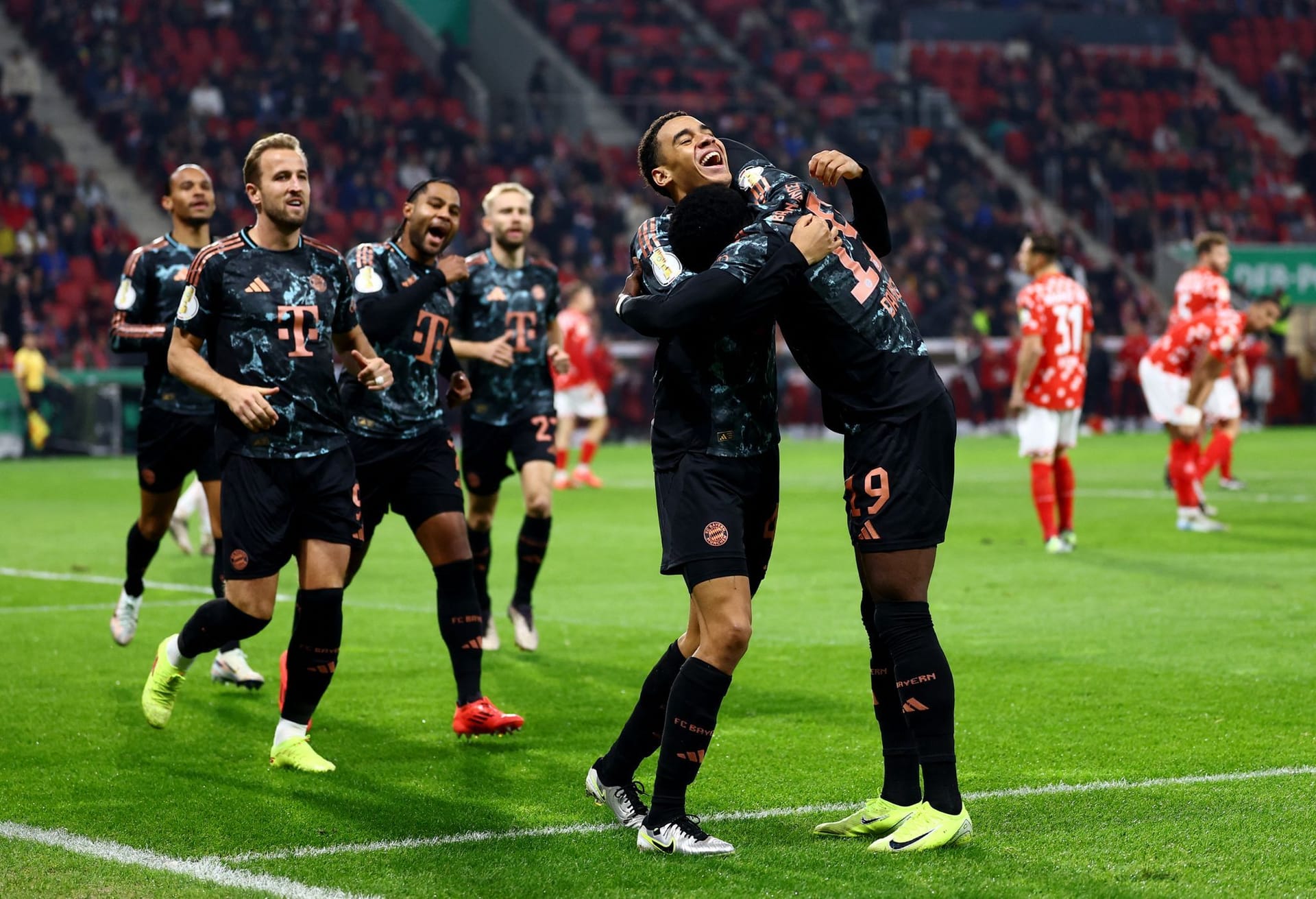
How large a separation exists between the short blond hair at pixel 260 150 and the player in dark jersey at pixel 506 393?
2762 millimetres

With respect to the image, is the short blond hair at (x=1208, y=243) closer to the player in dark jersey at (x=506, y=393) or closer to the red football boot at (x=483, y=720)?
the player in dark jersey at (x=506, y=393)

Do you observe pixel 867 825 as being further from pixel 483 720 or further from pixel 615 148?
pixel 615 148

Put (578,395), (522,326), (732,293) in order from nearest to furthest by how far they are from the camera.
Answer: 1. (732,293)
2. (522,326)
3. (578,395)

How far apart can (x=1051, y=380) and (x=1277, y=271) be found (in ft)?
76.6

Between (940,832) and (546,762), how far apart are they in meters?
1.82

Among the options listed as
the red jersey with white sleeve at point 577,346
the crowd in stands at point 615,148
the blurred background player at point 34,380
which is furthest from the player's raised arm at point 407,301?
the crowd in stands at point 615,148

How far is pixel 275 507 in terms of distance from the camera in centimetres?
604

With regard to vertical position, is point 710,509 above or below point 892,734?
above

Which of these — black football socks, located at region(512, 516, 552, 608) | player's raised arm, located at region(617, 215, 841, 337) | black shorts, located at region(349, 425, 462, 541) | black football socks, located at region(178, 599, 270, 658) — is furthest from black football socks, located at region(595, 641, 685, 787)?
black football socks, located at region(512, 516, 552, 608)

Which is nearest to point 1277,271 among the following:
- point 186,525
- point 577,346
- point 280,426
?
point 577,346

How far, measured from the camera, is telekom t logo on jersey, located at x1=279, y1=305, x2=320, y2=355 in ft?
19.9

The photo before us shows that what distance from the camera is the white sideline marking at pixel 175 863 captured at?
14.3 ft

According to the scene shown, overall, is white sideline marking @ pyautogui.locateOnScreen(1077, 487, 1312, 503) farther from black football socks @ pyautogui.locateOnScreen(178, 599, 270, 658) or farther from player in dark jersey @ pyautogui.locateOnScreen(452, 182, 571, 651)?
black football socks @ pyautogui.locateOnScreen(178, 599, 270, 658)

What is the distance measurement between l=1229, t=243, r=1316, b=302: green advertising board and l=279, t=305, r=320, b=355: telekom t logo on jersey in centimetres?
3079
